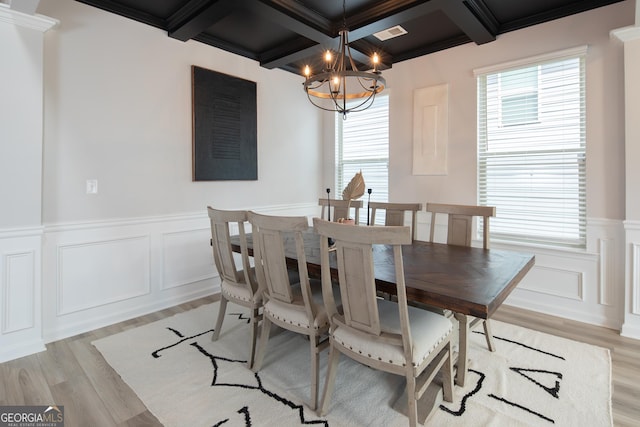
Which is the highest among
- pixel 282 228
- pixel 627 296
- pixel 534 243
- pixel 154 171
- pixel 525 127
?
pixel 525 127

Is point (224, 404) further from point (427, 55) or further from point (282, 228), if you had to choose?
point (427, 55)

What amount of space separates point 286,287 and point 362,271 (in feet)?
2.00

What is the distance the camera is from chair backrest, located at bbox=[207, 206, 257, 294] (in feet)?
7.24

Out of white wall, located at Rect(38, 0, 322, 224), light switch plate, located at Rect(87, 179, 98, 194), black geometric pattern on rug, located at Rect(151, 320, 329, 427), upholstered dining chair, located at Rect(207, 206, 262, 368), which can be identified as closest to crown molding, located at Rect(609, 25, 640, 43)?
upholstered dining chair, located at Rect(207, 206, 262, 368)

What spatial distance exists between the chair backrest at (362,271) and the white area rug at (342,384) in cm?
55

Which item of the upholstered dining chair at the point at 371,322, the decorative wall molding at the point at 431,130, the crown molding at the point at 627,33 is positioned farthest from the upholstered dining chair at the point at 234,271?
the crown molding at the point at 627,33

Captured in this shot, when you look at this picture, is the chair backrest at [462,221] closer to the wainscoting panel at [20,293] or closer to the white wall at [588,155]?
the white wall at [588,155]

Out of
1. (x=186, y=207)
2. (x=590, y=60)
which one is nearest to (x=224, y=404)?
(x=186, y=207)

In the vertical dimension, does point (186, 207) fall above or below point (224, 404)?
above

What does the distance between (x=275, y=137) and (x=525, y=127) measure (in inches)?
107

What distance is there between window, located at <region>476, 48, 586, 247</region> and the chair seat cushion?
6.47ft

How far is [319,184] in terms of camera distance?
16.2ft
